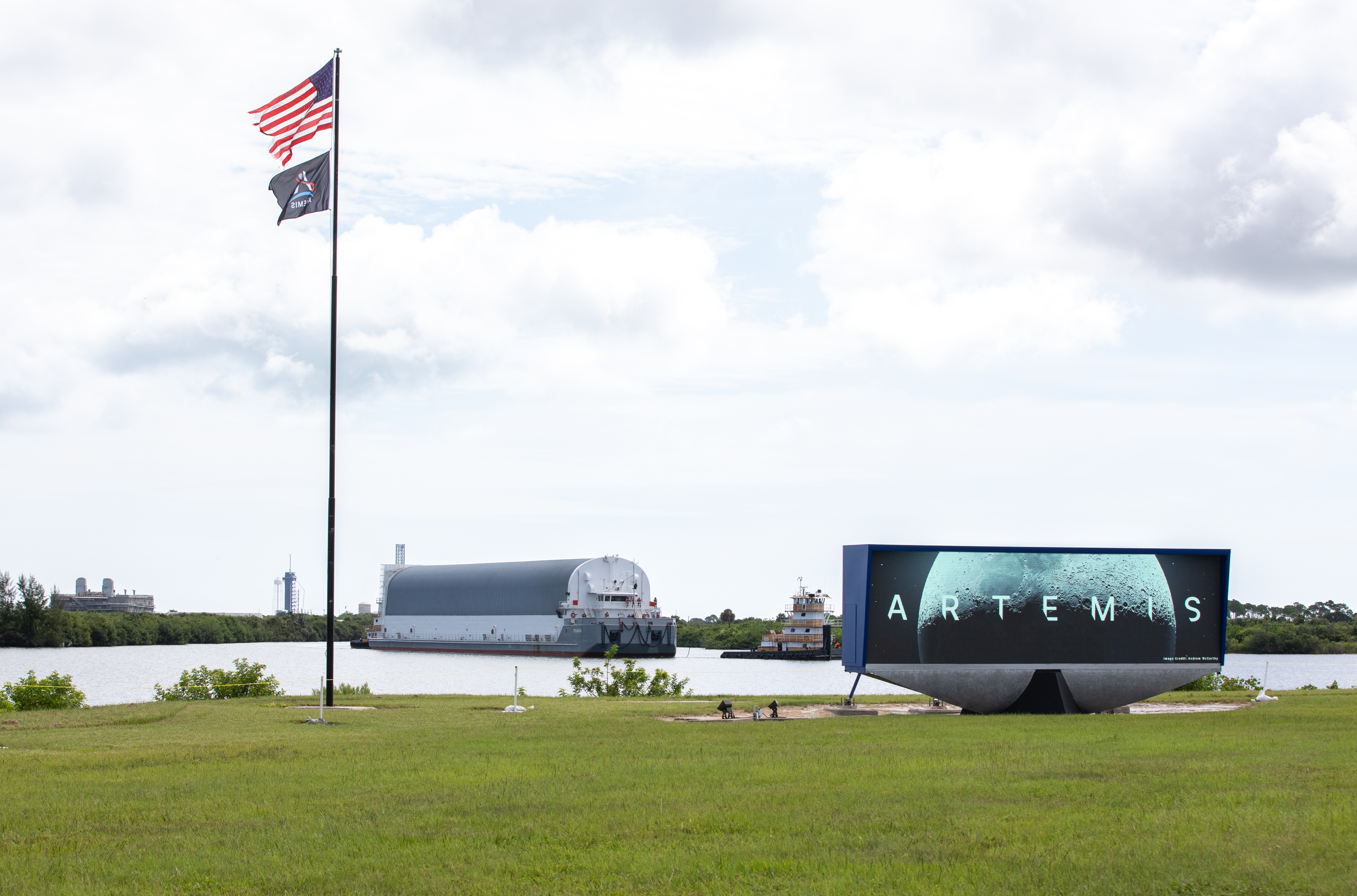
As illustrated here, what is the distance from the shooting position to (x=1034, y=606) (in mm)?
24047

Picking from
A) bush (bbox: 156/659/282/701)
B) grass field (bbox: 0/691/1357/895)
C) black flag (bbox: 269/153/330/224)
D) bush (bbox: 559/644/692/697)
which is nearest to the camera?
grass field (bbox: 0/691/1357/895)

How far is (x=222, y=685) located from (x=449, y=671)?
59.9 m

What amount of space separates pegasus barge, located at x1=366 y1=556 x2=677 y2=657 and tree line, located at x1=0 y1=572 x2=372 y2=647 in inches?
454

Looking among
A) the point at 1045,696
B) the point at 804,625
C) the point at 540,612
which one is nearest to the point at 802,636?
the point at 804,625

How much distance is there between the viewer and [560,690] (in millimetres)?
36062

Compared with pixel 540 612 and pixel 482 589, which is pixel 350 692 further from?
pixel 482 589

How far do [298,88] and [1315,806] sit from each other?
2489 centimetres

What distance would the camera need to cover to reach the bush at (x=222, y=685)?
31.0 metres

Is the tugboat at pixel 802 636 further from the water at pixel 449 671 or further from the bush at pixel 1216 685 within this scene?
the bush at pixel 1216 685

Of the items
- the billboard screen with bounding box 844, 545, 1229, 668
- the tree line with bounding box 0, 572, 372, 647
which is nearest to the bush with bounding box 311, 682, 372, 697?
the billboard screen with bounding box 844, 545, 1229, 668

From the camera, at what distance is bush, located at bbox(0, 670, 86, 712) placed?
88.8 feet

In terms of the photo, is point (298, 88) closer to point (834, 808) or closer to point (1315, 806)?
point (834, 808)

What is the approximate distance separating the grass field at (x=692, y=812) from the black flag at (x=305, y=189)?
13.0 metres

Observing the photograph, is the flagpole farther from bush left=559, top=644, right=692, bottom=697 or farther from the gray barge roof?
the gray barge roof
